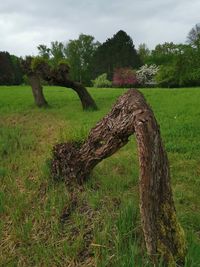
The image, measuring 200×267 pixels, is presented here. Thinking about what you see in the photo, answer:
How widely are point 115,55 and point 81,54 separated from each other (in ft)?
29.3

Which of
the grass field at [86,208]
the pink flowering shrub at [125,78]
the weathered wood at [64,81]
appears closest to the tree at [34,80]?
the weathered wood at [64,81]

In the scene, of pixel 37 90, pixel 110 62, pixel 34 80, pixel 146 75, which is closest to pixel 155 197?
pixel 37 90

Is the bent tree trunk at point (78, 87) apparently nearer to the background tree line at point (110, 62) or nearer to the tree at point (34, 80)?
the tree at point (34, 80)

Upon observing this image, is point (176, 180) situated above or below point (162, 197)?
below

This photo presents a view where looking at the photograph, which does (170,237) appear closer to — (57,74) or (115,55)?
(57,74)

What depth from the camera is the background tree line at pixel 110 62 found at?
1991 inches

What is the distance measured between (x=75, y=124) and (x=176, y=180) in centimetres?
521

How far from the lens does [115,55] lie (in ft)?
230

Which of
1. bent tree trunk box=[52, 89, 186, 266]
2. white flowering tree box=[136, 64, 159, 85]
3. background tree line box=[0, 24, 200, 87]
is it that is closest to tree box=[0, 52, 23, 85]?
background tree line box=[0, 24, 200, 87]

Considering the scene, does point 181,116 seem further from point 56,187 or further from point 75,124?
point 56,187

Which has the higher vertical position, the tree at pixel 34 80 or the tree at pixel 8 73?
the tree at pixel 34 80

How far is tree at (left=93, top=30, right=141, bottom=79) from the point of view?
67762 millimetres

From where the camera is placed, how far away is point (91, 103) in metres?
13.5

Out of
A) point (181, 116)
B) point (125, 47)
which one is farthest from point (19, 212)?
point (125, 47)
